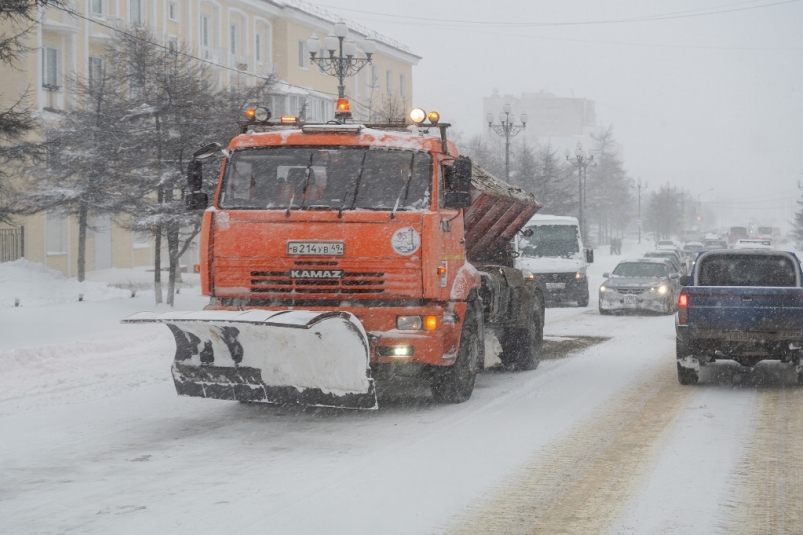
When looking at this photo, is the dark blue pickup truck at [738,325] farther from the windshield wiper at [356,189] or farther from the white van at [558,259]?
the white van at [558,259]

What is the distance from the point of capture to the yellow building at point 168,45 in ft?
114

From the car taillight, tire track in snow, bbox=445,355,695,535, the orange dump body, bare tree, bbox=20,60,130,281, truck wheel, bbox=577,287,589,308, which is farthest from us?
truck wheel, bbox=577,287,589,308

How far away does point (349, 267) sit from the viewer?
30.9ft

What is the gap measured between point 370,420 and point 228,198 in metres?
2.56

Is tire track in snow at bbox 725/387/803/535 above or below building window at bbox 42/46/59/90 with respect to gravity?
below

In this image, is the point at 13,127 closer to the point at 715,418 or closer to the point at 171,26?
the point at 715,418

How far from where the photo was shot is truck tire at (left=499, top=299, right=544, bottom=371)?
44.5 ft

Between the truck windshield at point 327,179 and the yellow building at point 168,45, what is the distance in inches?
543

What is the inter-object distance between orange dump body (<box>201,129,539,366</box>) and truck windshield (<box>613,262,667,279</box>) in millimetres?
16914

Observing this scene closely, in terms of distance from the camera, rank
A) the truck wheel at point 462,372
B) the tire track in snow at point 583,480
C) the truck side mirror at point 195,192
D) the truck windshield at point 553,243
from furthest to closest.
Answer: the truck windshield at point 553,243
the truck side mirror at point 195,192
the truck wheel at point 462,372
the tire track in snow at point 583,480

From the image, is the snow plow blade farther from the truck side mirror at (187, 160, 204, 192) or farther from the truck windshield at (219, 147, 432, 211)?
the truck side mirror at (187, 160, 204, 192)

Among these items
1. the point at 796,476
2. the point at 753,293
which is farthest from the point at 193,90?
the point at 796,476

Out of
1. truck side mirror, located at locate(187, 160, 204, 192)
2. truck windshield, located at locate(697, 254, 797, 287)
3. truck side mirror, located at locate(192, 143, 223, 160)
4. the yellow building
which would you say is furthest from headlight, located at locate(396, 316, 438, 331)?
the yellow building

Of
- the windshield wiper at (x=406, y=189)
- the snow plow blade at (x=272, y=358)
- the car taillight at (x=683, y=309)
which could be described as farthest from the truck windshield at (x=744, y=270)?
the snow plow blade at (x=272, y=358)
